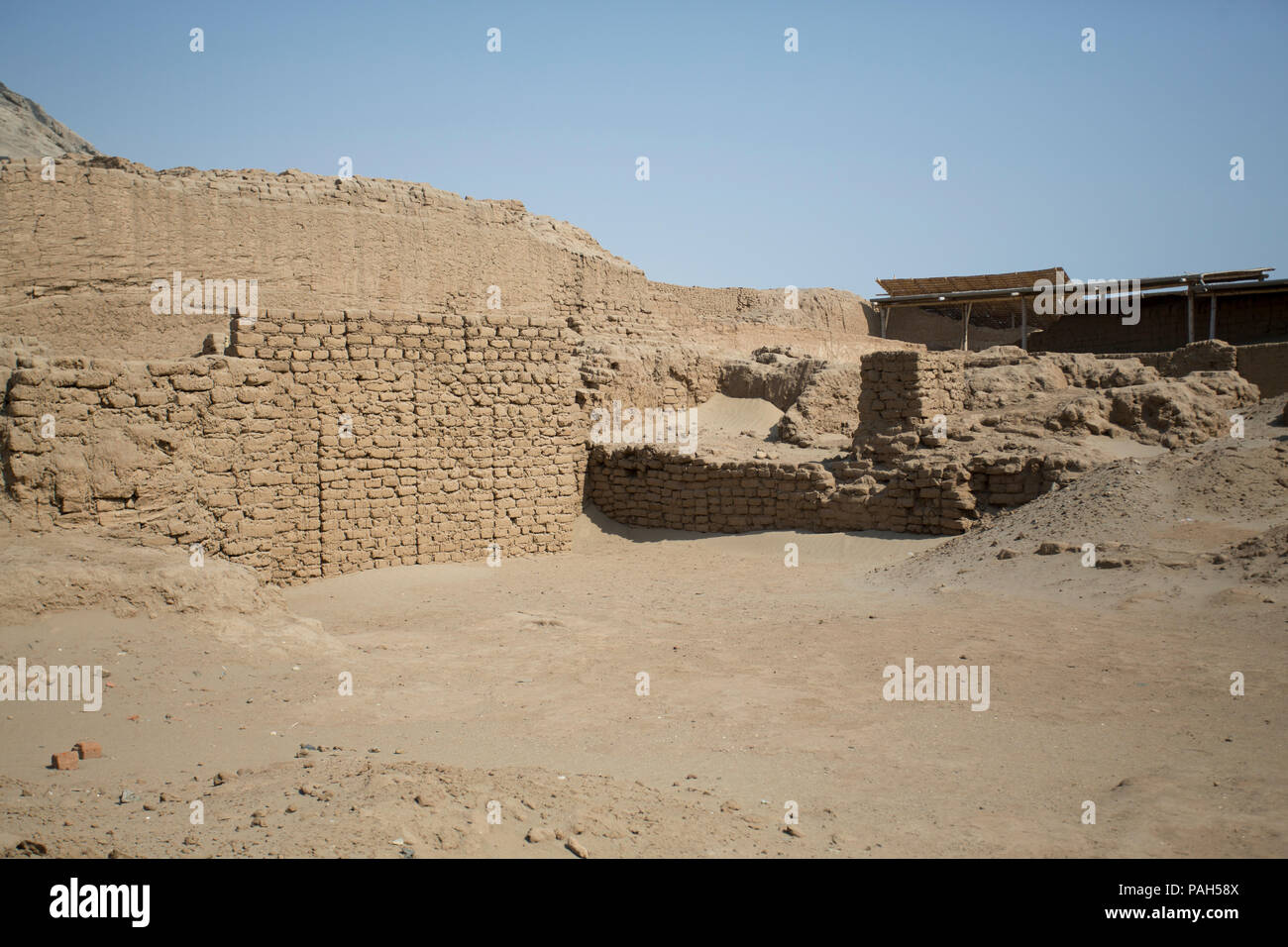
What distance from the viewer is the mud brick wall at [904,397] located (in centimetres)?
1155

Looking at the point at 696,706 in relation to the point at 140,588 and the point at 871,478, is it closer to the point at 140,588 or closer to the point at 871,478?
the point at 140,588

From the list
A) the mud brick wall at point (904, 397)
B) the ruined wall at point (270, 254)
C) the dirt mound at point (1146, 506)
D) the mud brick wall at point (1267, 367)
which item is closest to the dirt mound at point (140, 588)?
the dirt mound at point (1146, 506)

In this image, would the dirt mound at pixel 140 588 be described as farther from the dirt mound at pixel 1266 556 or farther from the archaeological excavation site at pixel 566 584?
the dirt mound at pixel 1266 556

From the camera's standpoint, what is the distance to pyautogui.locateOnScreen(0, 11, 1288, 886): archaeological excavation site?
152 inches

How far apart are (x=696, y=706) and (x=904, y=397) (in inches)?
285

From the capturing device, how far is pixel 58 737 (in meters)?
4.48

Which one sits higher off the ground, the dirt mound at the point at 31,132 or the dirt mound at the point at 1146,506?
the dirt mound at the point at 31,132

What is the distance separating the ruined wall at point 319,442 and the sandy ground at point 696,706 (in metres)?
0.72

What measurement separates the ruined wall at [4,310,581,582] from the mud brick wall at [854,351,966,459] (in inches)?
149

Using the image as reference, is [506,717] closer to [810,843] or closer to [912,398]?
[810,843]

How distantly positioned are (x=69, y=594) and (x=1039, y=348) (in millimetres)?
25825

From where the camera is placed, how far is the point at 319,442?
9.55 m

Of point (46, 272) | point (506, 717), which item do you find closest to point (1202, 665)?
point (506, 717)

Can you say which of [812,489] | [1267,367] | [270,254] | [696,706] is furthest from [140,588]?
[1267,367]
